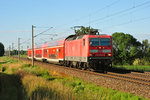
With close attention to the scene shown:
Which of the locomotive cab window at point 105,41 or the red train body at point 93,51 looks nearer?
the red train body at point 93,51

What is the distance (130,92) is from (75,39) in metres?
12.9

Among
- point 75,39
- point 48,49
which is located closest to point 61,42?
point 75,39

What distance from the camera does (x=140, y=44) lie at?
74.1 m

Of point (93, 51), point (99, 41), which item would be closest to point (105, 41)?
point (99, 41)

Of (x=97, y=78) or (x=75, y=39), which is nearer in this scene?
(x=97, y=78)

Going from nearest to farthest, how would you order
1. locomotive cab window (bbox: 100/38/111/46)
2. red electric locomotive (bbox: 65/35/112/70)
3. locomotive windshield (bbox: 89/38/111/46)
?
red electric locomotive (bbox: 65/35/112/70) → locomotive windshield (bbox: 89/38/111/46) → locomotive cab window (bbox: 100/38/111/46)

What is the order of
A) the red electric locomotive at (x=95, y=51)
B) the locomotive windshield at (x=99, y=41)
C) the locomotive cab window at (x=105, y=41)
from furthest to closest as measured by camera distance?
the locomotive cab window at (x=105, y=41) → the locomotive windshield at (x=99, y=41) → the red electric locomotive at (x=95, y=51)

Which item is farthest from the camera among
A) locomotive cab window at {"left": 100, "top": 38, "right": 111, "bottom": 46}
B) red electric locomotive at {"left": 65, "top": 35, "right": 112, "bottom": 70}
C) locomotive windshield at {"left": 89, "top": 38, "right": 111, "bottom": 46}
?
locomotive cab window at {"left": 100, "top": 38, "right": 111, "bottom": 46}

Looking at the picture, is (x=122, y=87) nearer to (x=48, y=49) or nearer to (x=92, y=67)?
(x=92, y=67)

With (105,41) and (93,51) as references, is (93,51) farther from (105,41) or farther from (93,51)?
(105,41)

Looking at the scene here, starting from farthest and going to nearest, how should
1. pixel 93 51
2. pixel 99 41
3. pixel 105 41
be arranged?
pixel 105 41
pixel 99 41
pixel 93 51

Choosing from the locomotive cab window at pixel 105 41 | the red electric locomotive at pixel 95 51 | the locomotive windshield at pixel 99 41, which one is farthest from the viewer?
the locomotive cab window at pixel 105 41

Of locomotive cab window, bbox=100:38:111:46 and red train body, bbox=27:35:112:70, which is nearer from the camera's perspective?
red train body, bbox=27:35:112:70

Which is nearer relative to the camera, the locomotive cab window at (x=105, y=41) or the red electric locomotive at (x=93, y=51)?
the red electric locomotive at (x=93, y=51)
